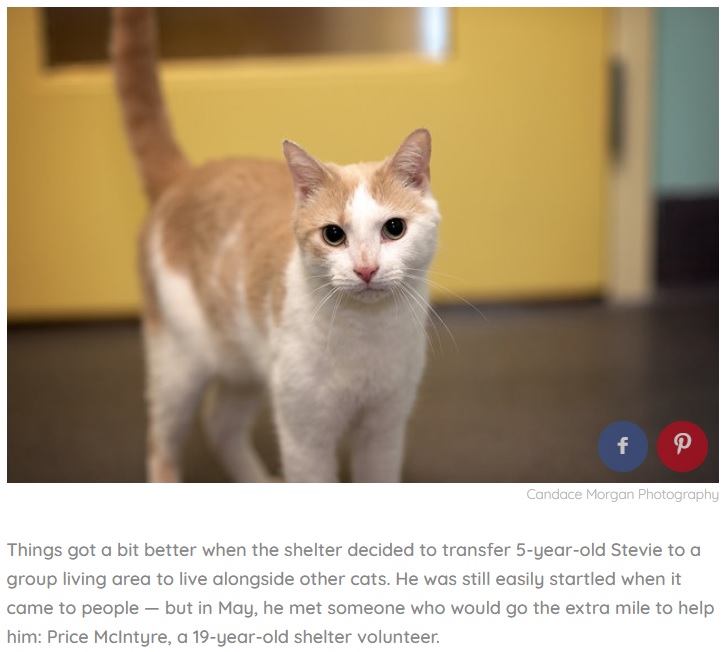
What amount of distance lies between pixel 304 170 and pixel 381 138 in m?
0.23

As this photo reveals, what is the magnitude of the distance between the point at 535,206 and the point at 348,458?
0.71 metres

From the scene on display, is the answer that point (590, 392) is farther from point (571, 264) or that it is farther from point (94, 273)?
point (94, 273)

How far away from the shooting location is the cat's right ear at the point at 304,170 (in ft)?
2.61

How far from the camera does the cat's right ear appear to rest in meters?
0.79

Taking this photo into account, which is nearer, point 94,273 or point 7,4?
point 7,4

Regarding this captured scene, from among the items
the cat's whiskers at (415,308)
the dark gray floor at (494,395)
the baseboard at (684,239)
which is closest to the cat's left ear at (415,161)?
the cat's whiskers at (415,308)

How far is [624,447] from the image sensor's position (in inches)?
37.1

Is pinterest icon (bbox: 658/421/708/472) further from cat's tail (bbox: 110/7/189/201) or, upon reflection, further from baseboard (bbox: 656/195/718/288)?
cat's tail (bbox: 110/7/189/201)

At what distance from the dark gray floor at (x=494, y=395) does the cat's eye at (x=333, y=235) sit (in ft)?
0.80

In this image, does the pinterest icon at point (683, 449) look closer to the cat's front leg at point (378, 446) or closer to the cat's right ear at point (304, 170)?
the cat's front leg at point (378, 446)

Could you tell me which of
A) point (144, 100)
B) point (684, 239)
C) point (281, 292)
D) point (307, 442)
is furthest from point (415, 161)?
point (684, 239)

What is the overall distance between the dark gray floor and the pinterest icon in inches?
0.5

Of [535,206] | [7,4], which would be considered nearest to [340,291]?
[7,4]
